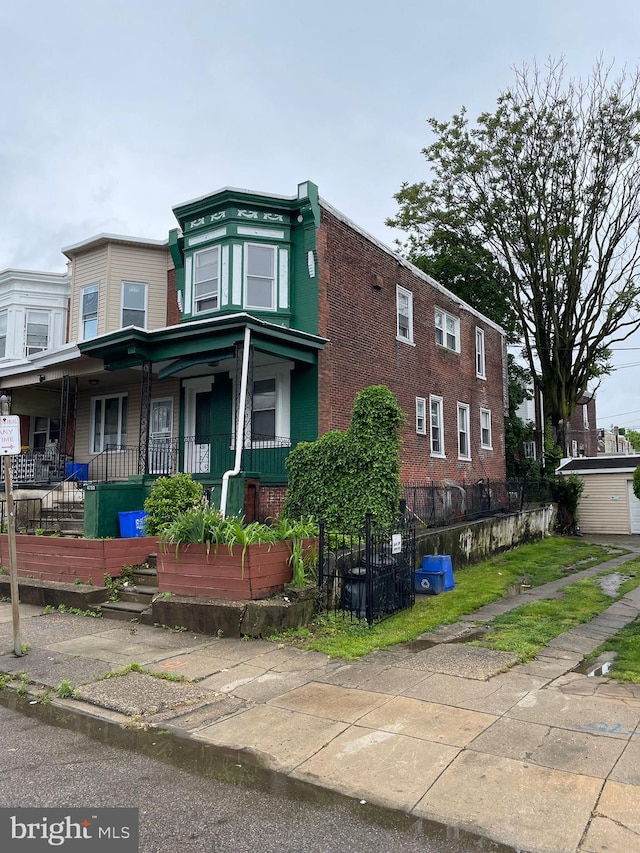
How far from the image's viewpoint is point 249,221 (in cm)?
1548

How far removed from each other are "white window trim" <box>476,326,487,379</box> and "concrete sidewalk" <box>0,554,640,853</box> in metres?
15.6

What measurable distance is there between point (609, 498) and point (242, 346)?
18.9 metres

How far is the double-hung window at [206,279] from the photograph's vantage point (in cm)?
1570

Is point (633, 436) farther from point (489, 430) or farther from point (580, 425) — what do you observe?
point (489, 430)

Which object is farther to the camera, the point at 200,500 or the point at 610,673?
the point at 200,500

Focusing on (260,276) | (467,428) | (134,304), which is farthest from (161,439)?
(467,428)

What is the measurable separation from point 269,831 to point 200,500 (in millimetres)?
8065

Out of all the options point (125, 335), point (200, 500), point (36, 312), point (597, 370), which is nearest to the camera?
point (200, 500)

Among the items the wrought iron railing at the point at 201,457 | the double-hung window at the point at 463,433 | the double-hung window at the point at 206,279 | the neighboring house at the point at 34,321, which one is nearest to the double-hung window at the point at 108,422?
the wrought iron railing at the point at 201,457

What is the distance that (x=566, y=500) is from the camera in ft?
81.3

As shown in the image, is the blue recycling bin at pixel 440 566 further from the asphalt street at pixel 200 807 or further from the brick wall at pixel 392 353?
the asphalt street at pixel 200 807

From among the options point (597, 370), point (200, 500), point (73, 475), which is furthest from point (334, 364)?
point (597, 370)

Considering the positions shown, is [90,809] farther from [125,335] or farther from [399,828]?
[125,335]

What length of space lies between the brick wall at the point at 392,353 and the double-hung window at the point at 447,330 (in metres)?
0.26
